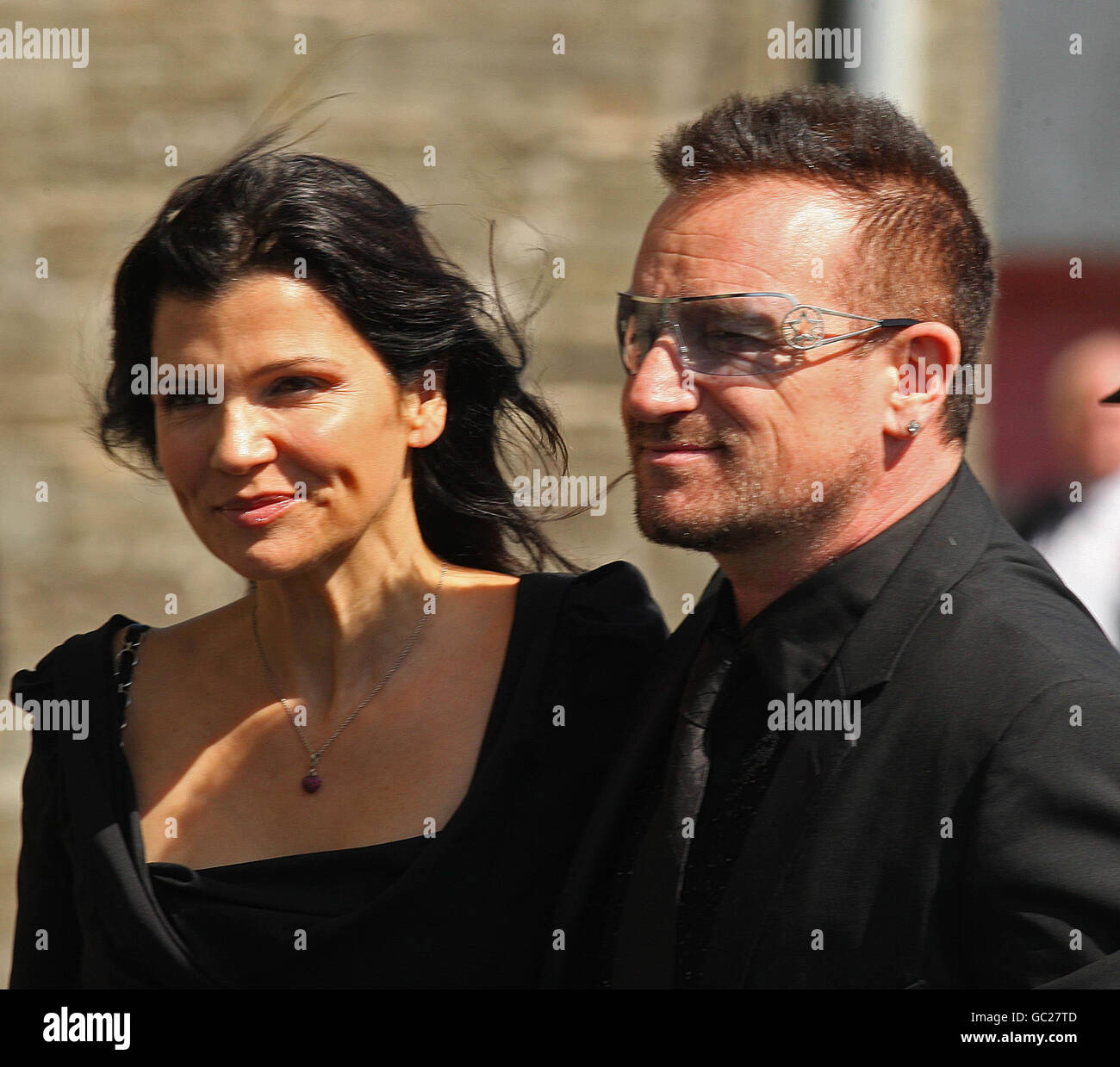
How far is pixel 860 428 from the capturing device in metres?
2.02

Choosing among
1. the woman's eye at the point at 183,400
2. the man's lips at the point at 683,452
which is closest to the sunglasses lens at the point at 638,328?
the man's lips at the point at 683,452

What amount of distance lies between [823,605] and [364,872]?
80cm

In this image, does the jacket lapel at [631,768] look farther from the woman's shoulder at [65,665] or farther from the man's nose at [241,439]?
the woman's shoulder at [65,665]

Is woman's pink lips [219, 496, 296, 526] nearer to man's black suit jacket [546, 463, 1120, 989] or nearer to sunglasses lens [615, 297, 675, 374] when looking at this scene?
sunglasses lens [615, 297, 675, 374]

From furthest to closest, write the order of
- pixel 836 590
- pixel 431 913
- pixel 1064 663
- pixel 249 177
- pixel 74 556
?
pixel 74 556 → pixel 249 177 → pixel 431 913 → pixel 836 590 → pixel 1064 663

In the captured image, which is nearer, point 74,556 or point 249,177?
point 249,177

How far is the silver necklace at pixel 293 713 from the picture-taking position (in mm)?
2363

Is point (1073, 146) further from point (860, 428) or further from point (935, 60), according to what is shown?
point (860, 428)

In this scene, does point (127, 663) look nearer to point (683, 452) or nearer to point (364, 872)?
point (364, 872)

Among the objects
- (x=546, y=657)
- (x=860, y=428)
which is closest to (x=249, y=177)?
(x=546, y=657)

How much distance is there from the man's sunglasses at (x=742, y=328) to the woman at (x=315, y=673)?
0.49 meters

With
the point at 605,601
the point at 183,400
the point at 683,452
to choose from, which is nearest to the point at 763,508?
the point at 683,452
